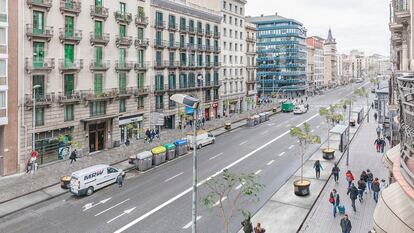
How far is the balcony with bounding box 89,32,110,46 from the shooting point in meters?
44.7

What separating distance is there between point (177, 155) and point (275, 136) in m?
18.0

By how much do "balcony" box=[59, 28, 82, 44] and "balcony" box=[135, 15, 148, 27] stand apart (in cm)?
1057

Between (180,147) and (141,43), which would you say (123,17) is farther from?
(180,147)

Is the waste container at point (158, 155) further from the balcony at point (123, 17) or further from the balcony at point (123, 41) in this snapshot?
the balcony at point (123, 17)

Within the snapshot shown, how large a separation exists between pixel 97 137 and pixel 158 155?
1116cm

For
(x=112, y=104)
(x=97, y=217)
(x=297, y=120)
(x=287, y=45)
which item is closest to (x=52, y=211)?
(x=97, y=217)

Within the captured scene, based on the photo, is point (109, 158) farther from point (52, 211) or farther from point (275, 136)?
point (275, 136)

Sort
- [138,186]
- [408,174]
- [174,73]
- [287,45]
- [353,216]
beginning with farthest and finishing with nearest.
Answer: [287,45], [174,73], [138,186], [353,216], [408,174]

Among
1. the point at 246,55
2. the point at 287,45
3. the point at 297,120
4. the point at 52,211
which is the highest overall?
the point at 287,45

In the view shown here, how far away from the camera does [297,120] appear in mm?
73438

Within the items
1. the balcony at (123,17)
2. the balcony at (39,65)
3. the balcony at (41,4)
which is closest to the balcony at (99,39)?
the balcony at (123,17)

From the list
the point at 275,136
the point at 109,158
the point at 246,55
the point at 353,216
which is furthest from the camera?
the point at 246,55

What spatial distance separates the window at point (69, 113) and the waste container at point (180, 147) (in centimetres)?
1176

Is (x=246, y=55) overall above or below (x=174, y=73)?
above
